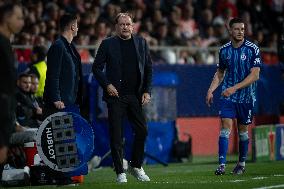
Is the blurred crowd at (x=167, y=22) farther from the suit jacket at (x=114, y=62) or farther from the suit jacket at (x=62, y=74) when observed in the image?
the suit jacket at (x=62, y=74)

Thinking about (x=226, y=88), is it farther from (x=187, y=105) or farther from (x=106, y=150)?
(x=187, y=105)

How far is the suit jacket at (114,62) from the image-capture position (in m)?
13.6

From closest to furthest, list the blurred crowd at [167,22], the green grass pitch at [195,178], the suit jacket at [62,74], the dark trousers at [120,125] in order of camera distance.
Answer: the green grass pitch at [195,178] < the suit jacket at [62,74] < the dark trousers at [120,125] < the blurred crowd at [167,22]

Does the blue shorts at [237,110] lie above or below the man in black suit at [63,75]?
below

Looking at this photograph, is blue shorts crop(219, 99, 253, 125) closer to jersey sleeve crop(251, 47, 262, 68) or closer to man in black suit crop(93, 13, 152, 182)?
jersey sleeve crop(251, 47, 262, 68)

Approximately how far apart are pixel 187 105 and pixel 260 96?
6.21 feet

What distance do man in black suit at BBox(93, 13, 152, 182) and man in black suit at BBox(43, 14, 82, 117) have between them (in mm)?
637

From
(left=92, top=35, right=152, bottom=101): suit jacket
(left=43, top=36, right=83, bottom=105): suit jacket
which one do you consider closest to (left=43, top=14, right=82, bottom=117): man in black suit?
(left=43, top=36, right=83, bottom=105): suit jacket

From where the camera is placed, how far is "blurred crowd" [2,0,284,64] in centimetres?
2114

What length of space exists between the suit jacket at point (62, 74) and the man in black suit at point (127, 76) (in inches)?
25.3

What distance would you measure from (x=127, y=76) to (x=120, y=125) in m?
0.66

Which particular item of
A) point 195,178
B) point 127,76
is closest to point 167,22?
point 195,178

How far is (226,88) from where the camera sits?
15.0 m

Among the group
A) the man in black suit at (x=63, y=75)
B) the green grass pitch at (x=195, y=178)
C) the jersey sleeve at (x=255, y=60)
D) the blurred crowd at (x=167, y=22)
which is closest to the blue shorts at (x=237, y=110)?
the jersey sleeve at (x=255, y=60)
